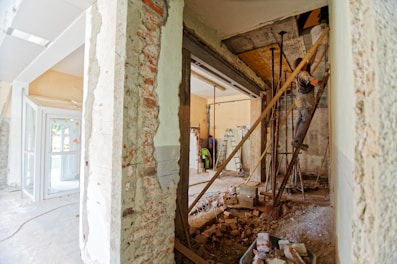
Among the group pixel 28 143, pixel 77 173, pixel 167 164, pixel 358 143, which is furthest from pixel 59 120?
pixel 358 143

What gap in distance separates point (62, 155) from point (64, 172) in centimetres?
56

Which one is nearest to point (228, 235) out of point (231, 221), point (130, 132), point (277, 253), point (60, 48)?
point (231, 221)

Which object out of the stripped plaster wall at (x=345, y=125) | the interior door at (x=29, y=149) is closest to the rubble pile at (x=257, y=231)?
the stripped plaster wall at (x=345, y=125)

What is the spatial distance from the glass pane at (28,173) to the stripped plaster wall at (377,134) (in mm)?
5458

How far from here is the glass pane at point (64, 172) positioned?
4.31 metres

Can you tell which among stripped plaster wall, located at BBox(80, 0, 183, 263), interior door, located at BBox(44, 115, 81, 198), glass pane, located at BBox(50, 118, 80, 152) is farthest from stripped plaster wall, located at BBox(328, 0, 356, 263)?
glass pane, located at BBox(50, 118, 80, 152)

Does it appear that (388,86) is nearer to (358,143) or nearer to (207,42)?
(358,143)

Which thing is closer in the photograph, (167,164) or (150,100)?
(150,100)

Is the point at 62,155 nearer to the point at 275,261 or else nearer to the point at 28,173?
the point at 28,173

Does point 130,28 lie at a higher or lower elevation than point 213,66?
lower

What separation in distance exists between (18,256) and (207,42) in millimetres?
3522

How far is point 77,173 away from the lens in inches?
185

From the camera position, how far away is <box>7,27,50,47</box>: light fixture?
2.42 meters

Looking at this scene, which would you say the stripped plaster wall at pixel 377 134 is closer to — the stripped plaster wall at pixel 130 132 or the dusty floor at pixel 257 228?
the stripped plaster wall at pixel 130 132
